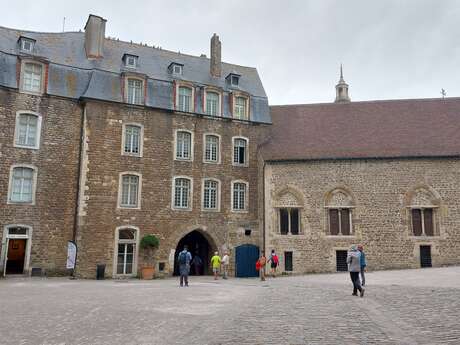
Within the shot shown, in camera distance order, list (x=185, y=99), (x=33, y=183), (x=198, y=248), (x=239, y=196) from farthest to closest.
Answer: (x=198, y=248)
(x=239, y=196)
(x=185, y=99)
(x=33, y=183)

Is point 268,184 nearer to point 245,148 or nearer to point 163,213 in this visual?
point 245,148

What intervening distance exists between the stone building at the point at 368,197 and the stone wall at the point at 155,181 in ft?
5.76

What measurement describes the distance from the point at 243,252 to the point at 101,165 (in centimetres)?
874

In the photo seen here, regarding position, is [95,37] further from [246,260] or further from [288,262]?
[288,262]

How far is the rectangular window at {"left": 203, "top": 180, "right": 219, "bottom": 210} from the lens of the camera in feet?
75.2

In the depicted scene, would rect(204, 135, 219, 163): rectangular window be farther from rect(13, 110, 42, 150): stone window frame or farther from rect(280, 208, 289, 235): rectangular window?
rect(13, 110, 42, 150): stone window frame

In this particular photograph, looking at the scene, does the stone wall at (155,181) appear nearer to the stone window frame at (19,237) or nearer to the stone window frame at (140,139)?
the stone window frame at (140,139)

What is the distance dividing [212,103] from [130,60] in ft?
16.5

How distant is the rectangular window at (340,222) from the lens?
22359mm

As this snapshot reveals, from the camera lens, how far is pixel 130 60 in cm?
2320

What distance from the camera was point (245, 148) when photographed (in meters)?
24.2

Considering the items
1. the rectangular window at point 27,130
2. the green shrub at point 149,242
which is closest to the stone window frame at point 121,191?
the green shrub at point 149,242

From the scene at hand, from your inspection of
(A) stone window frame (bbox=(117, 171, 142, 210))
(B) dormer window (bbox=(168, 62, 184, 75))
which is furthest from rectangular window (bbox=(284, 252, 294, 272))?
(B) dormer window (bbox=(168, 62, 184, 75))

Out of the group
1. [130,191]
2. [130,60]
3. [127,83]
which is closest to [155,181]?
[130,191]
